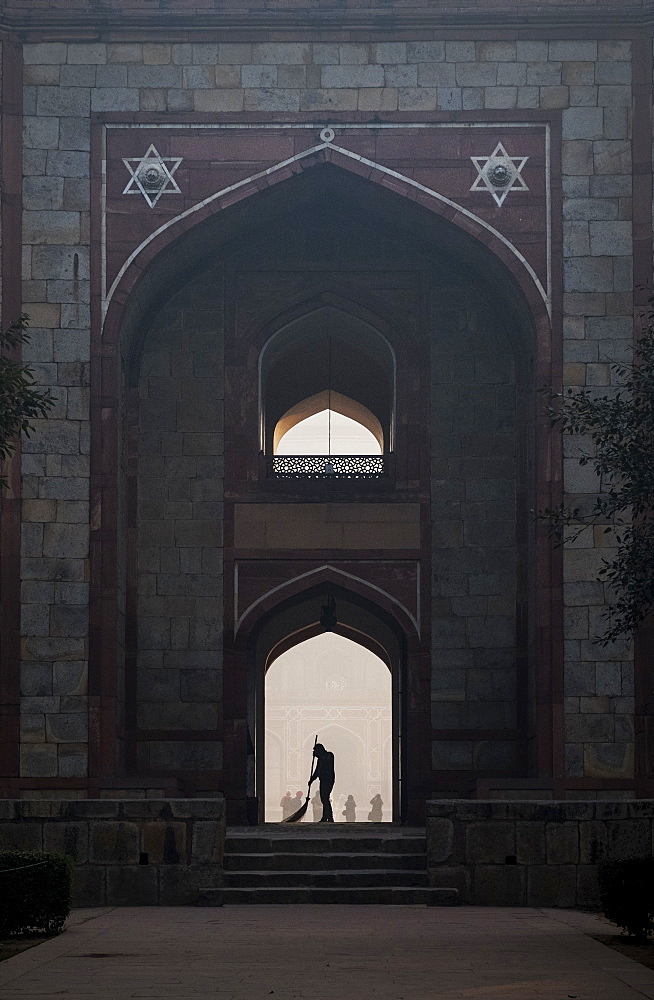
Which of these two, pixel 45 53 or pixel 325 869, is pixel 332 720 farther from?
pixel 325 869

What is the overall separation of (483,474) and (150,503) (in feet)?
10.6

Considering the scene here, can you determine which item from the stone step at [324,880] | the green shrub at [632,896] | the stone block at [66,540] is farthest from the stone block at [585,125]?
the green shrub at [632,896]

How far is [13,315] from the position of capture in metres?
14.0

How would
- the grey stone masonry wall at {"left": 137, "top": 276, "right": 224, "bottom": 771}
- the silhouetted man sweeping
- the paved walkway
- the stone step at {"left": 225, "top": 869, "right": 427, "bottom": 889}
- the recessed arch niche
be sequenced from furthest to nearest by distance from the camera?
the silhouetted man sweeping < the recessed arch niche < the grey stone masonry wall at {"left": 137, "top": 276, "right": 224, "bottom": 771} < the stone step at {"left": 225, "top": 869, "right": 427, "bottom": 889} < the paved walkway

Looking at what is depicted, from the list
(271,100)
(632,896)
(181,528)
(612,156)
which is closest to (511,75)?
(612,156)

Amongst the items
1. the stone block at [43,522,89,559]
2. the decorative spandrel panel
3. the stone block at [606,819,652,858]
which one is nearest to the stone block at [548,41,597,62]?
the decorative spandrel panel

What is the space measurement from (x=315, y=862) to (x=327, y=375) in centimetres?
712

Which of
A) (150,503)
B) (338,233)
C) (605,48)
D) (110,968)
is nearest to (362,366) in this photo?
(338,233)

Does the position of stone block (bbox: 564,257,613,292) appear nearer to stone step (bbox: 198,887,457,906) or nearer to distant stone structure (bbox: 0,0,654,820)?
distant stone structure (bbox: 0,0,654,820)

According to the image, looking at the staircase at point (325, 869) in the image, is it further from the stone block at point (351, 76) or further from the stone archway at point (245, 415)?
the stone block at point (351, 76)

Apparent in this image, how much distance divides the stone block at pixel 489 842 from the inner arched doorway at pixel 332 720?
2632cm

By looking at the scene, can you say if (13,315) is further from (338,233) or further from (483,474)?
(483,474)

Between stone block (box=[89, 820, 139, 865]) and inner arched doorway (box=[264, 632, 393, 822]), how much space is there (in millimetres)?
26249

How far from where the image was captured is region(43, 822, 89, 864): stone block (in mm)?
11570
